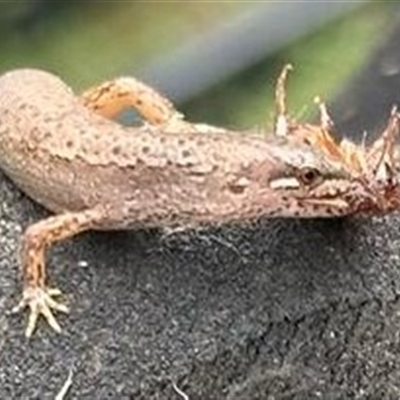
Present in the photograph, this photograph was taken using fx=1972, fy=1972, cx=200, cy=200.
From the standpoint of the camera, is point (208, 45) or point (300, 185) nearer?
point (300, 185)

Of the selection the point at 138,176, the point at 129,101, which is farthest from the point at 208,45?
the point at 138,176

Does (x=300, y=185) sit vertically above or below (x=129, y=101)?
below

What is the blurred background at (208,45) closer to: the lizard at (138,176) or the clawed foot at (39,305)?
the lizard at (138,176)

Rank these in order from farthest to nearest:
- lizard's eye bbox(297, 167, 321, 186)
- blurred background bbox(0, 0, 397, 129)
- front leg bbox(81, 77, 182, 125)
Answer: blurred background bbox(0, 0, 397, 129)
front leg bbox(81, 77, 182, 125)
lizard's eye bbox(297, 167, 321, 186)

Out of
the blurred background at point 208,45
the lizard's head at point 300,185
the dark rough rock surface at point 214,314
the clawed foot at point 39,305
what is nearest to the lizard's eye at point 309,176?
the lizard's head at point 300,185

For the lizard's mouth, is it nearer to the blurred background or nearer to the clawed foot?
the clawed foot

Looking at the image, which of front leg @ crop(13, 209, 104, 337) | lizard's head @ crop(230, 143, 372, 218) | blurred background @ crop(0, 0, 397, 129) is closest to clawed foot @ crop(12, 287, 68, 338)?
front leg @ crop(13, 209, 104, 337)

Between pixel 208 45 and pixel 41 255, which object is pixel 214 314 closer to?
pixel 41 255

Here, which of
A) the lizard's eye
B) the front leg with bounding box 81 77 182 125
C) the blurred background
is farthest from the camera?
the blurred background

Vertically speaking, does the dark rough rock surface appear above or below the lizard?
below
